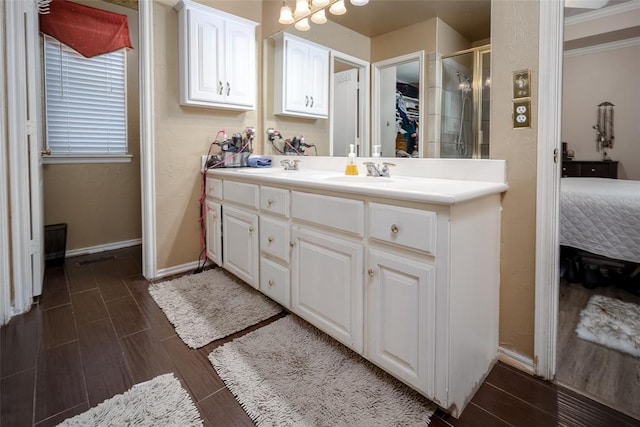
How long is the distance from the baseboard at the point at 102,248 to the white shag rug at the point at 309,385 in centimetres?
242

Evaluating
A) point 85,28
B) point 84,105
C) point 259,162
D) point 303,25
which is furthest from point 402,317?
point 85,28

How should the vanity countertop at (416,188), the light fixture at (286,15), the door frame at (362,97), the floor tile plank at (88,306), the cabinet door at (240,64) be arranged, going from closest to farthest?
the vanity countertop at (416,188) → the floor tile plank at (88,306) → the door frame at (362,97) → the light fixture at (286,15) → the cabinet door at (240,64)

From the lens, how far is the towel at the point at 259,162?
8.93ft

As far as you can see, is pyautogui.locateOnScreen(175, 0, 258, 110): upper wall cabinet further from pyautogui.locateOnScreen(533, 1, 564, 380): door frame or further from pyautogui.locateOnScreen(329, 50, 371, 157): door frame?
pyautogui.locateOnScreen(533, 1, 564, 380): door frame

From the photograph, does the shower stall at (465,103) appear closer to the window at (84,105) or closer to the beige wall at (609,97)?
the beige wall at (609,97)

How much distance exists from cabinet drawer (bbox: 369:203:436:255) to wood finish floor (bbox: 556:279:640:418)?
925 millimetres

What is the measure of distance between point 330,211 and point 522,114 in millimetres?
874

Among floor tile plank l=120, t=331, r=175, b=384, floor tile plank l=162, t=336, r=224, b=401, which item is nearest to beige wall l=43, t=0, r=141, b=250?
floor tile plank l=120, t=331, r=175, b=384

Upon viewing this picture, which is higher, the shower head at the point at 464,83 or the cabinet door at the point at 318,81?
the cabinet door at the point at 318,81

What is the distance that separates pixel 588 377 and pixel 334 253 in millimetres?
1179

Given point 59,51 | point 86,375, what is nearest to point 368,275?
point 86,375

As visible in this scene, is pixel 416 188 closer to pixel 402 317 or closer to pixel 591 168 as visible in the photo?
pixel 402 317

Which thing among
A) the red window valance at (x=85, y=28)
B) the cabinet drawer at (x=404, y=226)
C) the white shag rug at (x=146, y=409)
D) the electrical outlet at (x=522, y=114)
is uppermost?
the red window valance at (x=85, y=28)

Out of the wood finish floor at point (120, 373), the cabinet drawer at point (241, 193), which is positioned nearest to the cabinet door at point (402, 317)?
the wood finish floor at point (120, 373)
